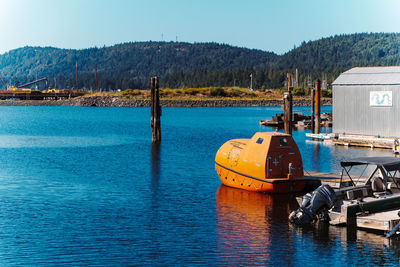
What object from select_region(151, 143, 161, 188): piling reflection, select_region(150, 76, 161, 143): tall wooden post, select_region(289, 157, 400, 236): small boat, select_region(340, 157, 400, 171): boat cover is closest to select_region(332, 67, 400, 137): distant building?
select_region(150, 76, 161, 143): tall wooden post

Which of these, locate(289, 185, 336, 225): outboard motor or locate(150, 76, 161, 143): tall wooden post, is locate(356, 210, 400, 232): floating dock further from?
locate(150, 76, 161, 143): tall wooden post

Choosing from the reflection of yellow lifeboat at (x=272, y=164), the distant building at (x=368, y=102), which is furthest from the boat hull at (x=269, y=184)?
the distant building at (x=368, y=102)

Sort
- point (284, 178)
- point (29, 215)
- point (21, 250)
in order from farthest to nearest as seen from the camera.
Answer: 1. point (284, 178)
2. point (29, 215)
3. point (21, 250)

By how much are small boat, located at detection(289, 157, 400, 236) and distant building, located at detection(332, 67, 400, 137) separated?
2369 cm

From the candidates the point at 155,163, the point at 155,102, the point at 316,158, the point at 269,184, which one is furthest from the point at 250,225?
the point at 155,102

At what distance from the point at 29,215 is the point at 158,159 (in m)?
23.0

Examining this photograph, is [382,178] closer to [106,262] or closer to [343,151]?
[106,262]

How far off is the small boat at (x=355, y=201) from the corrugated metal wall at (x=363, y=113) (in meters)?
23.6

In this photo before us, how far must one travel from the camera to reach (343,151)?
51.9 metres

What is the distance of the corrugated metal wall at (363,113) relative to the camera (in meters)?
49.2

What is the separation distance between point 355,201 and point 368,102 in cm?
2775

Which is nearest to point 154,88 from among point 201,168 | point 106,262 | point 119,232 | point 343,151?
point 201,168

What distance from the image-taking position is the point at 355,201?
81.6 ft

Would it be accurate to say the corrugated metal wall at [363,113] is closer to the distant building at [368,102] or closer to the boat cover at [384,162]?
the distant building at [368,102]
